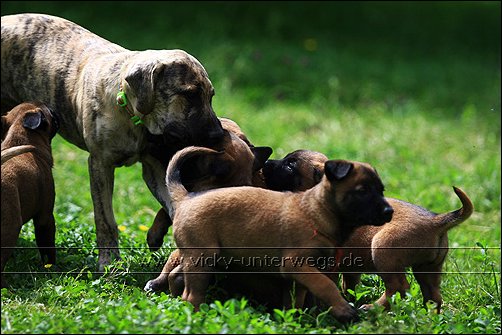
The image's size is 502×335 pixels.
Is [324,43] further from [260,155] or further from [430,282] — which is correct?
[430,282]

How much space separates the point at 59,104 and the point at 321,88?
31.3 ft

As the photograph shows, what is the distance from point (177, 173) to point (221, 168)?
1.45ft

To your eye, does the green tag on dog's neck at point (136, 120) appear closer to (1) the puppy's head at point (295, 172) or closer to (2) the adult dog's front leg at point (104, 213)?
(2) the adult dog's front leg at point (104, 213)

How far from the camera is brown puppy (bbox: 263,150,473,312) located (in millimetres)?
5777

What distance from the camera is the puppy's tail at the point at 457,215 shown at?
569 centimetres

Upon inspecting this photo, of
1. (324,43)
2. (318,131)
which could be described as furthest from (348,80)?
(318,131)

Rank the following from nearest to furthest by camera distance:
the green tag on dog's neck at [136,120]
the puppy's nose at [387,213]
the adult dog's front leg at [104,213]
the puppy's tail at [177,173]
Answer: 1. the puppy's nose at [387,213]
2. the puppy's tail at [177,173]
3. the green tag on dog's neck at [136,120]
4. the adult dog's front leg at [104,213]

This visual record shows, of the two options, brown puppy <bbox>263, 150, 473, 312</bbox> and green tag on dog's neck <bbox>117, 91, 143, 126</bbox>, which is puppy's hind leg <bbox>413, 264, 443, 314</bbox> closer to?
brown puppy <bbox>263, 150, 473, 312</bbox>

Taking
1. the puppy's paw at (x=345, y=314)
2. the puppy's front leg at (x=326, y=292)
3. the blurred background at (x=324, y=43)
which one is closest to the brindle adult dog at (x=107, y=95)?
the puppy's front leg at (x=326, y=292)

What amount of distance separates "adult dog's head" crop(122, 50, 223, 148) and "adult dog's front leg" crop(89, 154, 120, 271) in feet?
2.43

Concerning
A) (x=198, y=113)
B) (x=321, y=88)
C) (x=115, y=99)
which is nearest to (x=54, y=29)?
(x=115, y=99)

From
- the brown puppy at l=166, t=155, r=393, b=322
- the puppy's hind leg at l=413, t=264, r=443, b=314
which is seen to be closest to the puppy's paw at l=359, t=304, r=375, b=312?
the puppy's hind leg at l=413, t=264, r=443, b=314

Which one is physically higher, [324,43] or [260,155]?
[260,155]

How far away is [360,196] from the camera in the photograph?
5.46 metres
